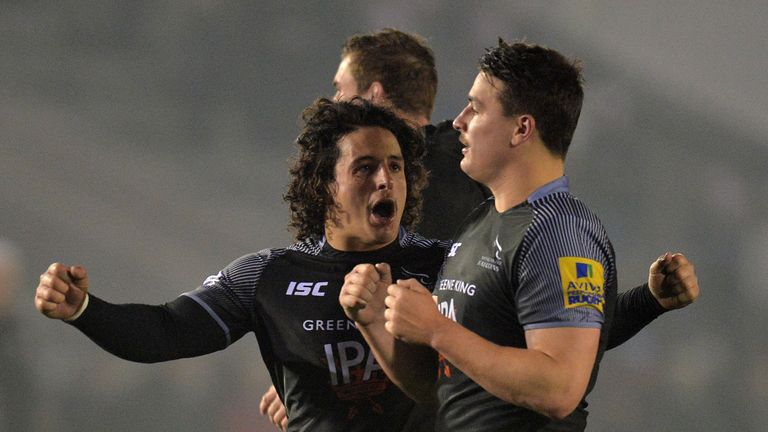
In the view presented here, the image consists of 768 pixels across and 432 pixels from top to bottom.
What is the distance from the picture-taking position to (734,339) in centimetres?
616

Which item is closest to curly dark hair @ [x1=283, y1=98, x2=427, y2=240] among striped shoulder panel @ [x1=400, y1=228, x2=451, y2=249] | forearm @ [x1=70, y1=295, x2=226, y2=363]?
striped shoulder panel @ [x1=400, y1=228, x2=451, y2=249]

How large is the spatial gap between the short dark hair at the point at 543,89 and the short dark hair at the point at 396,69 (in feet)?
4.46

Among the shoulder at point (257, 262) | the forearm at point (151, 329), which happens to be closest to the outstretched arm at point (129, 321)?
the forearm at point (151, 329)

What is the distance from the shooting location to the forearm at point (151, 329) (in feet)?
6.91

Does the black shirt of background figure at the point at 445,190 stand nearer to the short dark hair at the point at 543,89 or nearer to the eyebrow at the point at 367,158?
the eyebrow at the point at 367,158

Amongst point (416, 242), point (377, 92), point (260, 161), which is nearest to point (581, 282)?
point (416, 242)

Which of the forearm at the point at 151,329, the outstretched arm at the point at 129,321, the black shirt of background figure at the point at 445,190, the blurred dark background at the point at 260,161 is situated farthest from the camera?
the blurred dark background at the point at 260,161

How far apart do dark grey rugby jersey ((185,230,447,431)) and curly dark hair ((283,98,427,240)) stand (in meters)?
0.10

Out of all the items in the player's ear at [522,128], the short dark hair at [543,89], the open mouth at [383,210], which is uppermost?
the short dark hair at [543,89]

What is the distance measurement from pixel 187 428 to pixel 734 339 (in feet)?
11.4

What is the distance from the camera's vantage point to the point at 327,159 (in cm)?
248

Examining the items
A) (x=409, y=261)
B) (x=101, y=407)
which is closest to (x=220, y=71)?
(x=101, y=407)

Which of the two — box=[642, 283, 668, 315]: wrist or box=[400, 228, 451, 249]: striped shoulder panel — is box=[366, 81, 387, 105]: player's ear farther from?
box=[642, 283, 668, 315]: wrist

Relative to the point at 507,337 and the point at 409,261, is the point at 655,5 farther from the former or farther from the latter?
the point at 507,337
